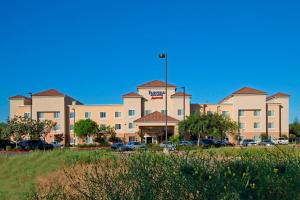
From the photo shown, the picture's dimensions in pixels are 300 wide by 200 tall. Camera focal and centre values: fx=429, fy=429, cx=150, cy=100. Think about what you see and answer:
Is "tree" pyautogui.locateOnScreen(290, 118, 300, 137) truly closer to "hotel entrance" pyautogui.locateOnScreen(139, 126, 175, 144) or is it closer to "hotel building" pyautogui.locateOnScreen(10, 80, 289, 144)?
"hotel building" pyautogui.locateOnScreen(10, 80, 289, 144)

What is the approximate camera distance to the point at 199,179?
458cm

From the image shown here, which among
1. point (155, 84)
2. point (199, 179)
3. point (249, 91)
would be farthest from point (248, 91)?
point (199, 179)

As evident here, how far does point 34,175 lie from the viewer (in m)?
20.8

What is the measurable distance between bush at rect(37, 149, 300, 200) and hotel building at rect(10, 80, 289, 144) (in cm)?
7042

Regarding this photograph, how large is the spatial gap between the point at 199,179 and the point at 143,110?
74508 mm

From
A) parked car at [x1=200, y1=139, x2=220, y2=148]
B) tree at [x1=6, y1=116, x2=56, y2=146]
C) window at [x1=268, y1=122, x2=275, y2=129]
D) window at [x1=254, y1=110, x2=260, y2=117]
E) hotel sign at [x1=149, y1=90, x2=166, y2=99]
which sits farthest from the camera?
window at [x1=268, y1=122, x2=275, y2=129]

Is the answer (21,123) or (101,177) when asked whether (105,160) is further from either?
(21,123)

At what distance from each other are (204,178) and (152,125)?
68.6m

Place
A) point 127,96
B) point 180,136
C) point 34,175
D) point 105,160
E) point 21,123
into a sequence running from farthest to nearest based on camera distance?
point 127,96
point 180,136
point 21,123
point 34,175
point 105,160

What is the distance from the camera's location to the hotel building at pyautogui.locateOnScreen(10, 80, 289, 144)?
7794cm

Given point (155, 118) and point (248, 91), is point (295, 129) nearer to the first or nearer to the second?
point (248, 91)

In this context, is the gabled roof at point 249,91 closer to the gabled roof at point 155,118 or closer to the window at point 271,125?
the window at point 271,125

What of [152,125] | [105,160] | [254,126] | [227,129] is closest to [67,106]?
[152,125]

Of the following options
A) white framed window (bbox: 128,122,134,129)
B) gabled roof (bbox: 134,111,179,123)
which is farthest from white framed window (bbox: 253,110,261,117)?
white framed window (bbox: 128,122,134,129)
